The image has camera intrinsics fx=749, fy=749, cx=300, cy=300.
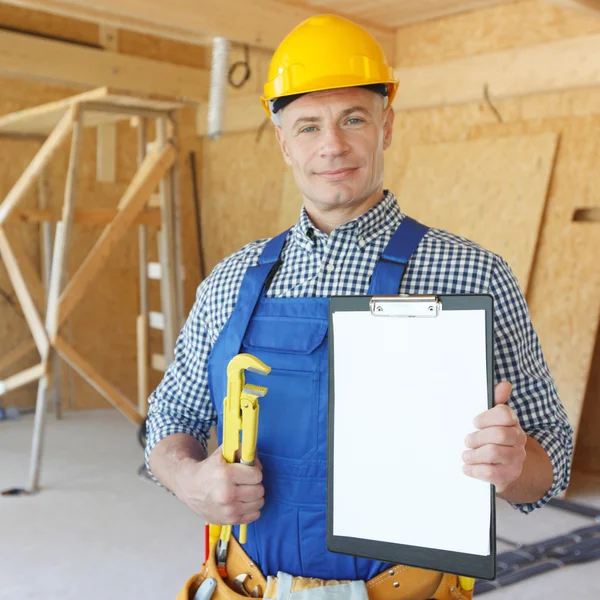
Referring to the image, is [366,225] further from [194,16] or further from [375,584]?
[194,16]

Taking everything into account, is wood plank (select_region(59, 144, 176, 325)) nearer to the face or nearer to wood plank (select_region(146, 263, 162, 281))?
wood plank (select_region(146, 263, 162, 281))

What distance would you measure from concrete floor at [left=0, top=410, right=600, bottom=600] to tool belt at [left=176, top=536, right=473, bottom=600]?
1.82 metres

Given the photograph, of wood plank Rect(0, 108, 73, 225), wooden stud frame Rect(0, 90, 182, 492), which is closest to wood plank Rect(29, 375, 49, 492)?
wooden stud frame Rect(0, 90, 182, 492)

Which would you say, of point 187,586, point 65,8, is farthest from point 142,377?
point 187,586

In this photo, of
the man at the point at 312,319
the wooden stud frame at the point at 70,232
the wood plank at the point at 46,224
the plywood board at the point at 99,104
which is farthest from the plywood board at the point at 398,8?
the man at the point at 312,319

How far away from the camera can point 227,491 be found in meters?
1.18

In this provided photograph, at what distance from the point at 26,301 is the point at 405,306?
3.81 m

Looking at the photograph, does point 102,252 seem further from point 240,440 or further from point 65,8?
point 240,440

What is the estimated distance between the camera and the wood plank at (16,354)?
5773mm

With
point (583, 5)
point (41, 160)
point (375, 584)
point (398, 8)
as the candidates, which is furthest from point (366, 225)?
point (398, 8)

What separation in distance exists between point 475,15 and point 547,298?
201 cm

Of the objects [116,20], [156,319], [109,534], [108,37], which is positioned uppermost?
[108,37]

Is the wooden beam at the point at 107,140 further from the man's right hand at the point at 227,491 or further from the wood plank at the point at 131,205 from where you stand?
the man's right hand at the point at 227,491

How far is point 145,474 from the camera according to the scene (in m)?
4.54
